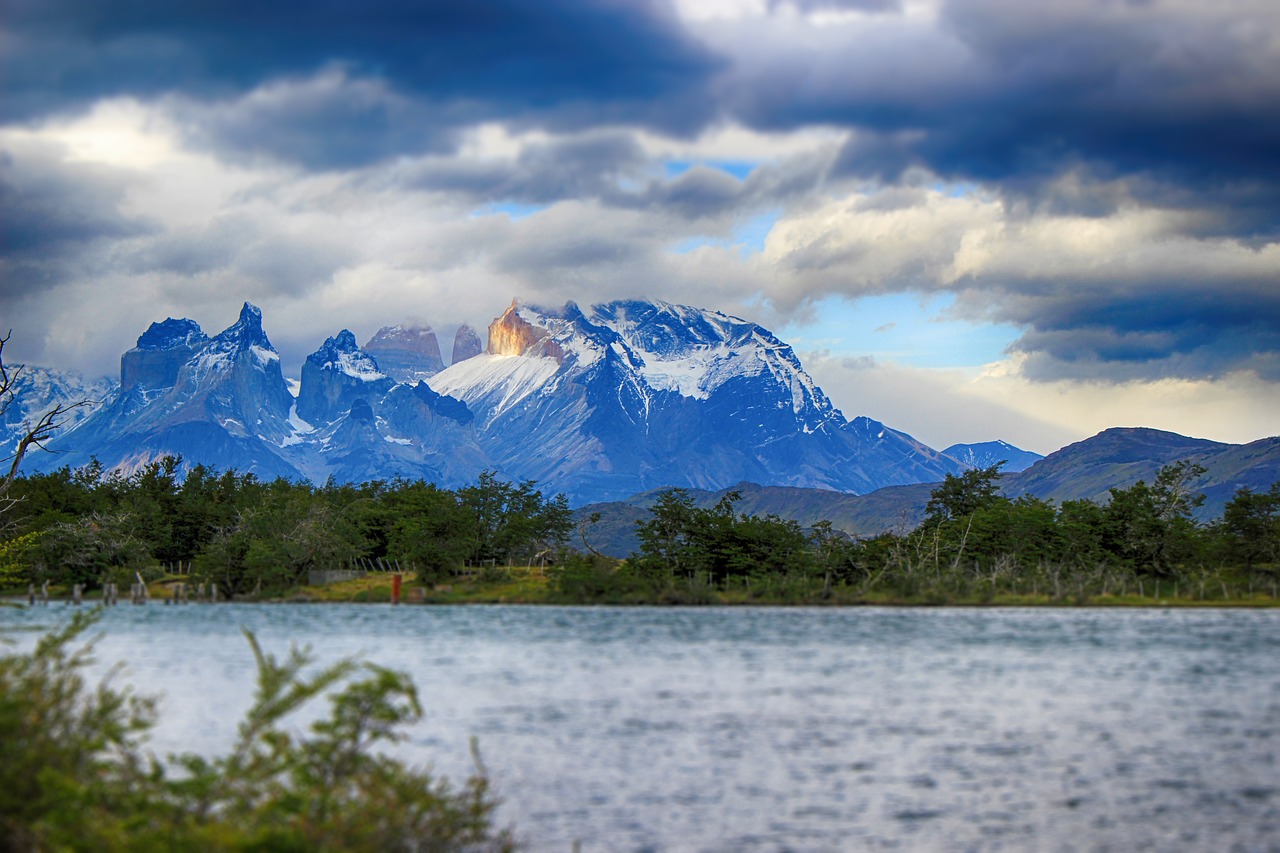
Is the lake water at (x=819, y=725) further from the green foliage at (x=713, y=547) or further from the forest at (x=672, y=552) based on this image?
the green foliage at (x=713, y=547)

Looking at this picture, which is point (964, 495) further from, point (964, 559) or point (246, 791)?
point (246, 791)

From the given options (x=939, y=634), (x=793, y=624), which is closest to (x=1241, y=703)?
(x=939, y=634)

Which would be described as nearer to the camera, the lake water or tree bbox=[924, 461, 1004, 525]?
the lake water

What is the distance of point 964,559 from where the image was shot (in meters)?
155

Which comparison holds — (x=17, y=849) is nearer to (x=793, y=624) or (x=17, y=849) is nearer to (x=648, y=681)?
(x=648, y=681)

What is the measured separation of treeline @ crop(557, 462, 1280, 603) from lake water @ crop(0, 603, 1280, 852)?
30.5 metres

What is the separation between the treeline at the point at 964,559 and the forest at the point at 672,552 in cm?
22

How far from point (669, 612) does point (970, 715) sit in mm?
71225

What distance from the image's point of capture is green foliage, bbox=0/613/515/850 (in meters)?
24.8

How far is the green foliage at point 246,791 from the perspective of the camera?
81.5 ft

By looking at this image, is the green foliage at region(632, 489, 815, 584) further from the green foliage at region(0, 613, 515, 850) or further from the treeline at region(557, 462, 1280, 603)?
the green foliage at region(0, 613, 515, 850)

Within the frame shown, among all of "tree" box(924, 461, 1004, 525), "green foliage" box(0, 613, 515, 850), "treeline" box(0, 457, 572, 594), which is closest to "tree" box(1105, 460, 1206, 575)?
"tree" box(924, 461, 1004, 525)

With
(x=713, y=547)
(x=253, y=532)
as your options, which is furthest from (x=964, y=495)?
(x=253, y=532)

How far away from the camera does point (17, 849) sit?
2533 centimetres
